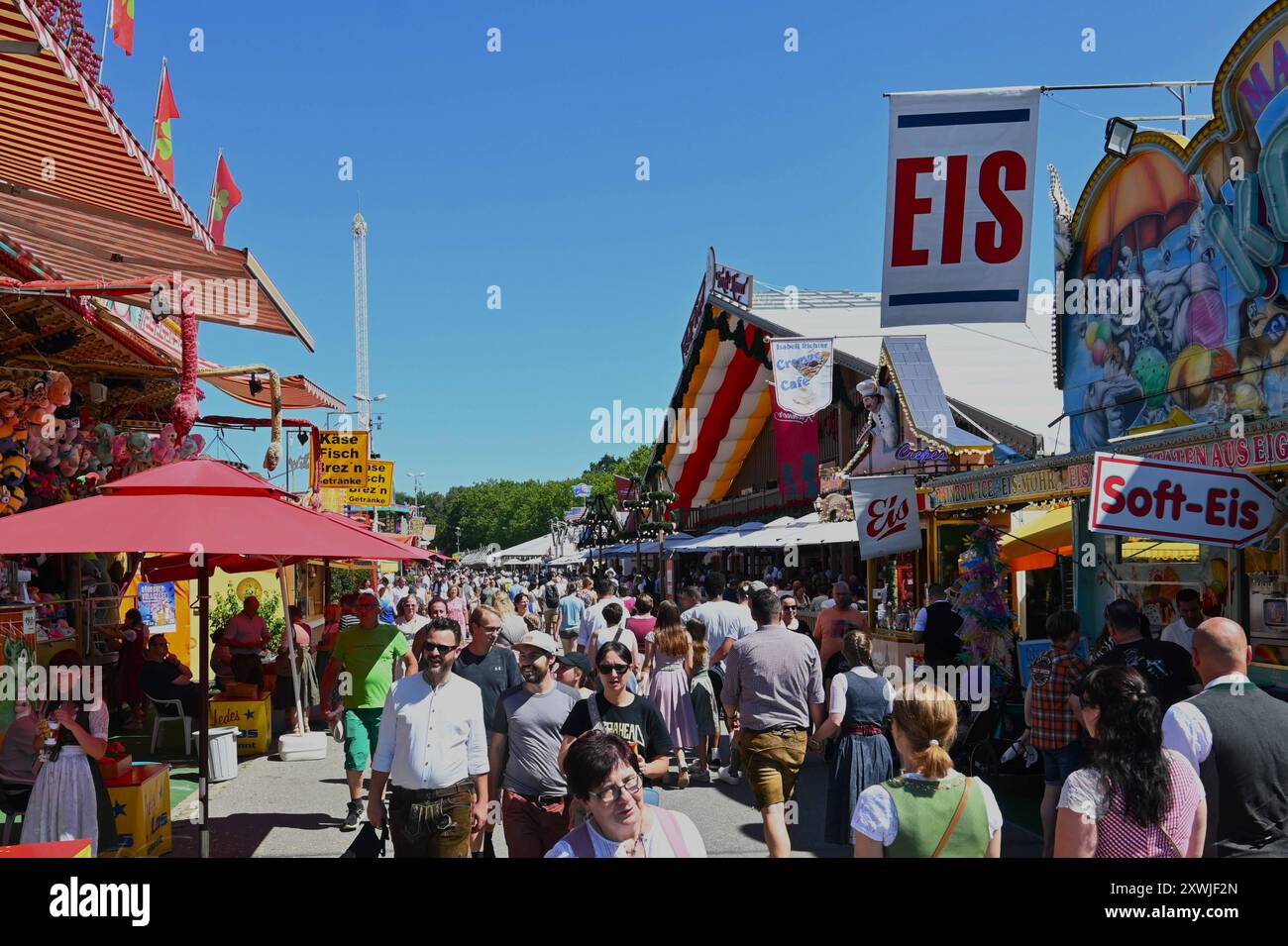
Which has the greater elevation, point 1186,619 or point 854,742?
point 1186,619

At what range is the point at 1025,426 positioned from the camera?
1884cm

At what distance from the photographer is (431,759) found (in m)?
5.36

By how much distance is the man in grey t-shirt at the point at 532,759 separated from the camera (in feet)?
17.9

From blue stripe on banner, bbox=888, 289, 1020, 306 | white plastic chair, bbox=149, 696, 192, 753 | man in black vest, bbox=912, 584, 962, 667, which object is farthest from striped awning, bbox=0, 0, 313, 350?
man in black vest, bbox=912, 584, 962, 667

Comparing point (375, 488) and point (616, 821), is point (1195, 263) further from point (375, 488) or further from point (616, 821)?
point (375, 488)

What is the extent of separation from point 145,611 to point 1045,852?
46.7 feet

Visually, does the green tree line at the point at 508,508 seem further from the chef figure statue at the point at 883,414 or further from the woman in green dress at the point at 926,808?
the woman in green dress at the point at 926,808

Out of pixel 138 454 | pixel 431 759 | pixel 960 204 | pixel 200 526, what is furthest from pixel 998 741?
pixel 138 454

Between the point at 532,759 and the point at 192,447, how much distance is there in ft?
32.3

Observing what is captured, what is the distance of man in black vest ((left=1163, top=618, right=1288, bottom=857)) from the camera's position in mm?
3979

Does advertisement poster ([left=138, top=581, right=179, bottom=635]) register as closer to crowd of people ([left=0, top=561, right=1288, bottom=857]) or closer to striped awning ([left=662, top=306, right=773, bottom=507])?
crowd of people ([left=0, top=561, right=1288, bottom=857])

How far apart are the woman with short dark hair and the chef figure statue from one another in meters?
15.2

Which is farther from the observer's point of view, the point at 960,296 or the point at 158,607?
the point at 158,607

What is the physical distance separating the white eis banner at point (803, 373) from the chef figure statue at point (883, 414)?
1.32m
